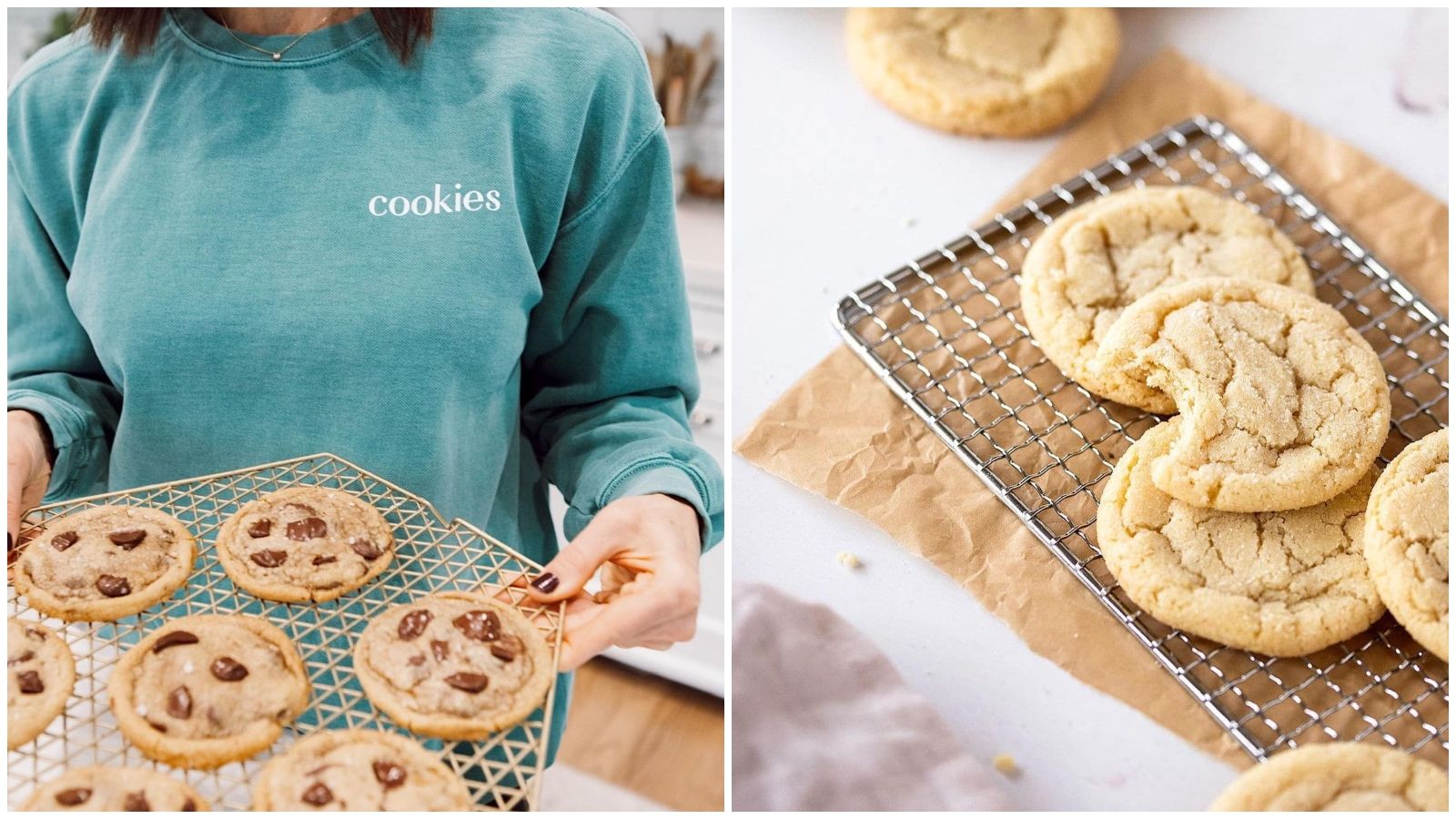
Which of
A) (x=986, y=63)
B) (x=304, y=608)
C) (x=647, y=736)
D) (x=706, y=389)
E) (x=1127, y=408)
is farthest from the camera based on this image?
(x=647, y=736)

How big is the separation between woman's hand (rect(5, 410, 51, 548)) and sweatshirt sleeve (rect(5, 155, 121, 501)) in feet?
0.10

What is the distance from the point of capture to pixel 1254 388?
1.20m

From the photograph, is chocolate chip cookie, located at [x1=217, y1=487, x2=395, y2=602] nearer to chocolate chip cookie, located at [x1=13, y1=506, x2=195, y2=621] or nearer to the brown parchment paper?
chocolate chip cookie, located at [x1=13, y1=506, x2=195, y2=621]

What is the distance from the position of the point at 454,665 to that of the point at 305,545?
0.21 meters

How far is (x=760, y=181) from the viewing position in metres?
1.65

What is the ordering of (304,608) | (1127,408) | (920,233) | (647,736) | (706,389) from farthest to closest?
1. (647,736)
2. (706,389)
3. (920,233)
4. (1127,408)
5. (304,608)

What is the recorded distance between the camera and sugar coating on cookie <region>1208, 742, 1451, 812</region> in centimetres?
95

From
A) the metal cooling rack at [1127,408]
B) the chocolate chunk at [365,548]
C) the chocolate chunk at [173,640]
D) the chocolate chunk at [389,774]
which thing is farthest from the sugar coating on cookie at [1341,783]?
the chocolate chunk at [173,640]

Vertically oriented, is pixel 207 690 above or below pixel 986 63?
below

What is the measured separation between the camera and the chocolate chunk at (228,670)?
3.07 feet

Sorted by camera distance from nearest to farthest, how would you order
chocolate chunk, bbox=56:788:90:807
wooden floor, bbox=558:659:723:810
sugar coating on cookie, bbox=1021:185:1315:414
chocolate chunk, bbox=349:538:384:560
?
chocolate chunk, bbox=56:788:90:807 → chocolate chunk, bbox=349:538:384:560 → sugar coating on cookie, bbox=1021:185:1315:414 → wooden floor, bbox=558:659:723:810

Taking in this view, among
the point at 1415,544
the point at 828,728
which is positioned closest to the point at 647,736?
the point at 828,728

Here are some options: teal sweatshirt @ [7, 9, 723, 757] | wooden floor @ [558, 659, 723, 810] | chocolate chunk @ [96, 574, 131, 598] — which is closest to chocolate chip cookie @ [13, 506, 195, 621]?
chocolate chunk @ [96, 574, 131, 598]

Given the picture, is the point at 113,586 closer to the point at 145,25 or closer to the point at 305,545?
the point at 305,545
